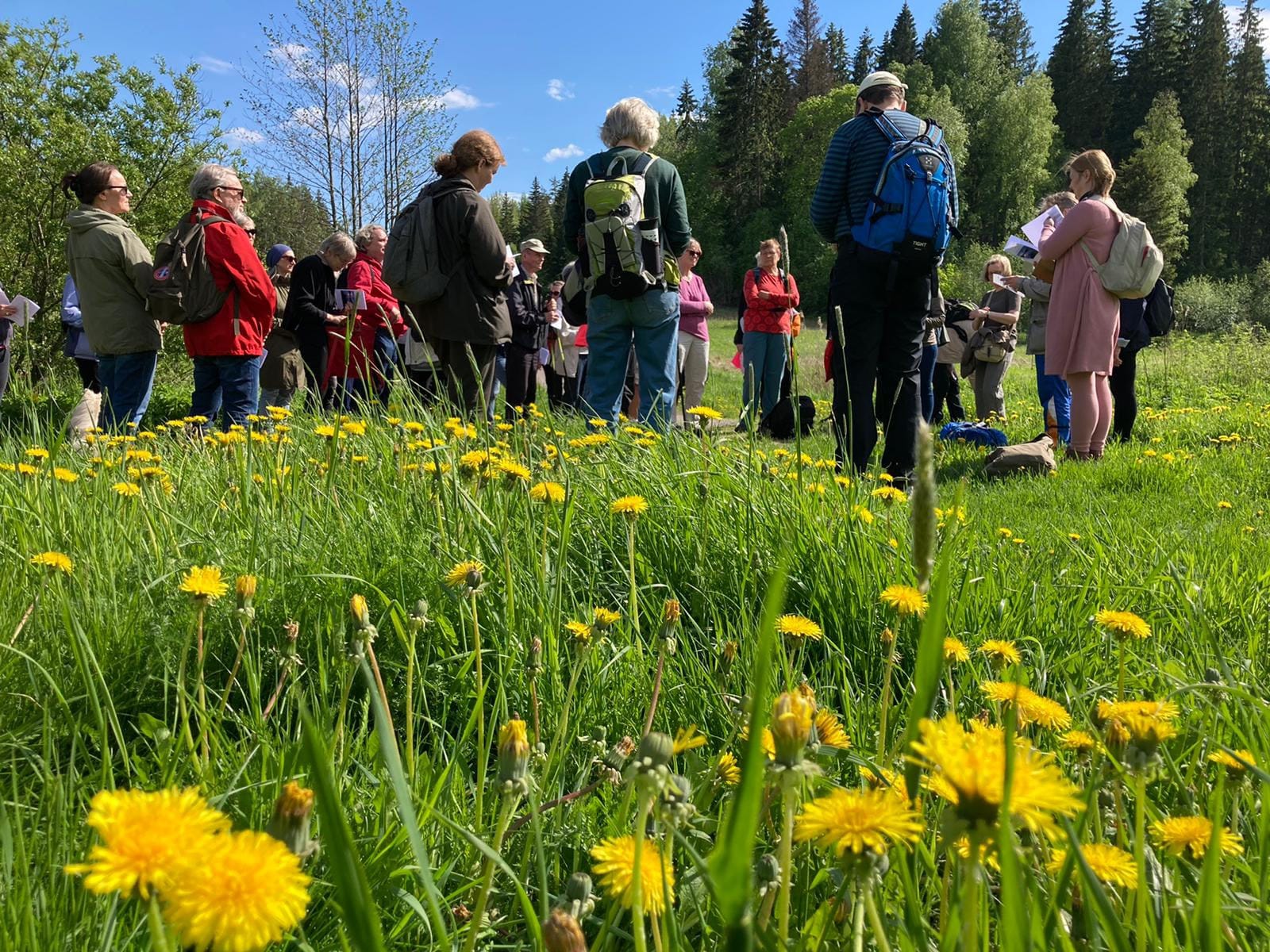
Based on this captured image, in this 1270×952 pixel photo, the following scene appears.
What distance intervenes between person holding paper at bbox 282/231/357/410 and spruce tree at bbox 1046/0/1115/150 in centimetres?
6871

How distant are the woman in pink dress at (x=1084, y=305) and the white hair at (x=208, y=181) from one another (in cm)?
558

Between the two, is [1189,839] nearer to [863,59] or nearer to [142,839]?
[142,839]

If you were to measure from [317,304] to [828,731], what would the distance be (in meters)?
8.10

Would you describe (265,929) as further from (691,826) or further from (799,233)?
(799,233)

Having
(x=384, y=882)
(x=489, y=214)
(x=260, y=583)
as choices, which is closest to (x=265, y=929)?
(x=384, y=882)

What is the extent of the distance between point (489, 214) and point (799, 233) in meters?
53.2

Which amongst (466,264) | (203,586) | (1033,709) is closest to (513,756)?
(203,586)

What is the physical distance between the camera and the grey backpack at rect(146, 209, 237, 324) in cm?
534

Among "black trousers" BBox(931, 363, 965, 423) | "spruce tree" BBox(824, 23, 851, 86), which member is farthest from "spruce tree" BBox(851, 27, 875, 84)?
"black trousers" BBox(931, 363, 965, 423)

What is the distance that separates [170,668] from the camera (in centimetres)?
156

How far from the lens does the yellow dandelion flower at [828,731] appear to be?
915 mm

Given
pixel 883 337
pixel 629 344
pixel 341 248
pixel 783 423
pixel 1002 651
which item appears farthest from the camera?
pixel 341 248

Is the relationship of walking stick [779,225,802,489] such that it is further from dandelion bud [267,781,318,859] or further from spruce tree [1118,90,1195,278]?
spruce tree [1118,90,1195,278]

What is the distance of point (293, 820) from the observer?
57 centimetres
